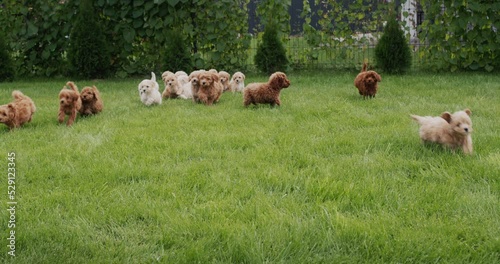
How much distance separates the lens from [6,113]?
5.22 meters

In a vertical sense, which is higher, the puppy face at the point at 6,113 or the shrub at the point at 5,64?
the shrub at the point at 5,64

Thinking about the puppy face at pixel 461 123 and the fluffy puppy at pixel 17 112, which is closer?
the puppy face at pixel 461 123

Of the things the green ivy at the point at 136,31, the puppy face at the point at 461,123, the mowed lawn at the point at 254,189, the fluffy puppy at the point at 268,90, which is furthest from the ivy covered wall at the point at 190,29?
the puppy face at the point at 461,123

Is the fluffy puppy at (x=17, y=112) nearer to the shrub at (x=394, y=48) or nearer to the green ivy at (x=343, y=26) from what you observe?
the green ivy at (x=343, y=26)

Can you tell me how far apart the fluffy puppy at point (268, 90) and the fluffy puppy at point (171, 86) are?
5.14ft

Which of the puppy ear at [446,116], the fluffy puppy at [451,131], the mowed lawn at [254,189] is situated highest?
the puppy ear at [446,116]

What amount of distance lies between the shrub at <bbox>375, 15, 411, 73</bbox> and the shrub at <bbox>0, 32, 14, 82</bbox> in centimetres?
778

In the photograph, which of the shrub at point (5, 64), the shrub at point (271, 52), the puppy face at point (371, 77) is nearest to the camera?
the puppy face at point (371, 77)

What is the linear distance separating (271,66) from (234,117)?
14.8ft

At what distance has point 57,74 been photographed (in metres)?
11.0

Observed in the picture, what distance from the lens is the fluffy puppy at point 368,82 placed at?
665cm

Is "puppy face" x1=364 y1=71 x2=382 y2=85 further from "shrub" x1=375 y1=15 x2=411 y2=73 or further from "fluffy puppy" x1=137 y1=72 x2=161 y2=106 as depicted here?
"shrub" x1=375 y1=15 x2=411 y2=73

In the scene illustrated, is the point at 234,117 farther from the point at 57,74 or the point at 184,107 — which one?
the point at 57,74

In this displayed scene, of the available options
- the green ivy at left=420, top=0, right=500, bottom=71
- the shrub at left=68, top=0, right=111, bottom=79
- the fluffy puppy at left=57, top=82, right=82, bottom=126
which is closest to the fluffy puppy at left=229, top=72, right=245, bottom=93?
the fluffy puppy at left=57, top=82, right=82, bottom=126
